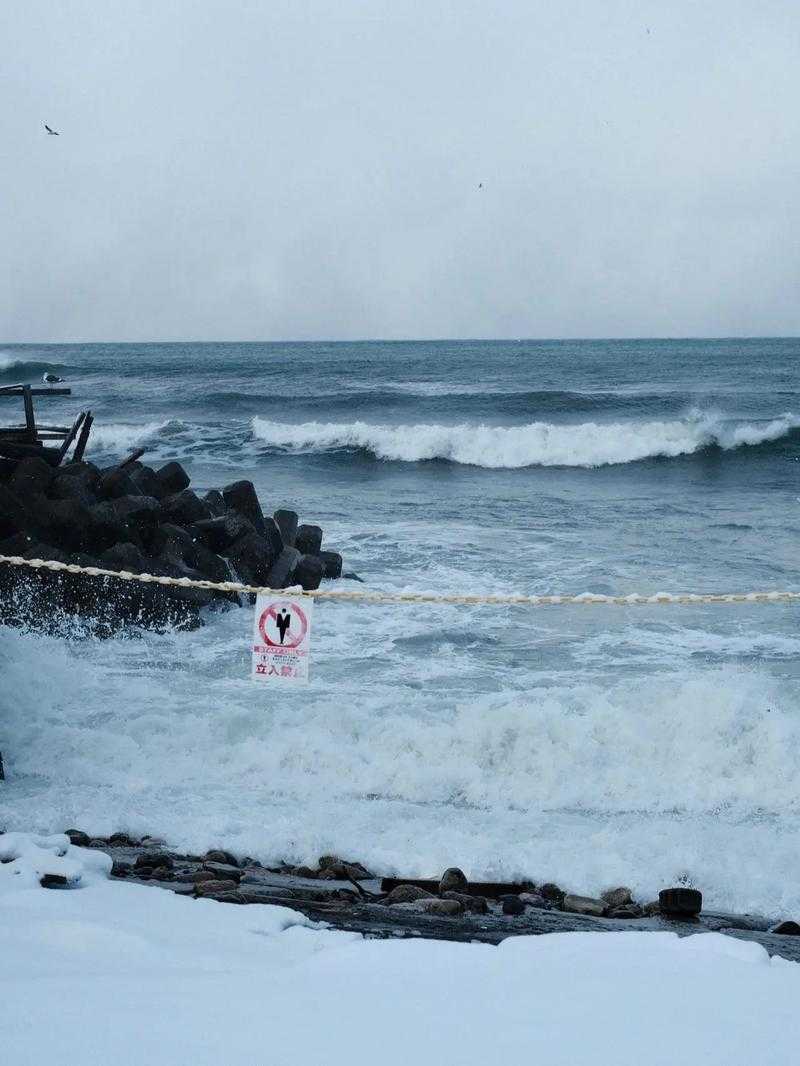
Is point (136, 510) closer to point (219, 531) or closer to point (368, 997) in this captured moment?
point (219, 531)

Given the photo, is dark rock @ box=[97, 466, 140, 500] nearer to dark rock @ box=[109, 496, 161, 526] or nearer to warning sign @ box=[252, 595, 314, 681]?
dark rock @ box=[109, 496, 161, 526]

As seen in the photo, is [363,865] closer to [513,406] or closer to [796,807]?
[796,807]

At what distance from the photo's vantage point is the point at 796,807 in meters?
7.14

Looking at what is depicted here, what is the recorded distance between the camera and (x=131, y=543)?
11625 millimetres

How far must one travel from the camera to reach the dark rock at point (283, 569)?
1273cm

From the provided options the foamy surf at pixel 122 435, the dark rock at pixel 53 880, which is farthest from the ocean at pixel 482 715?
the foamy surf at pixel 122 435

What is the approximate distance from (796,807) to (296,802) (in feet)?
11.3

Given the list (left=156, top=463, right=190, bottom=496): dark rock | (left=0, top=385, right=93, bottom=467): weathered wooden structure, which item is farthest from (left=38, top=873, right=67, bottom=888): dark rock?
(left=156, top=463, right=190, bottom=496): dark rock

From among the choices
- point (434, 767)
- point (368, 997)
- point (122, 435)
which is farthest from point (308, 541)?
point (122, 435)

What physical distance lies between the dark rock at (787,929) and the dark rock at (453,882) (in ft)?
5.25

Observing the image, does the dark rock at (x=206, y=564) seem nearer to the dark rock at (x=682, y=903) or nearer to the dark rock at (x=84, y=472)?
the dark rock at (x=84, y=472)

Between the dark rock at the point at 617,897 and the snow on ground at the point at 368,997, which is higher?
the snow on ground at the point at 368,997

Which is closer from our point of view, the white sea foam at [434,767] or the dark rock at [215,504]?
the white sea foam at [434,767]

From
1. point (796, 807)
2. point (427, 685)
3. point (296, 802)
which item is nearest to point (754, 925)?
point (796, 807)
